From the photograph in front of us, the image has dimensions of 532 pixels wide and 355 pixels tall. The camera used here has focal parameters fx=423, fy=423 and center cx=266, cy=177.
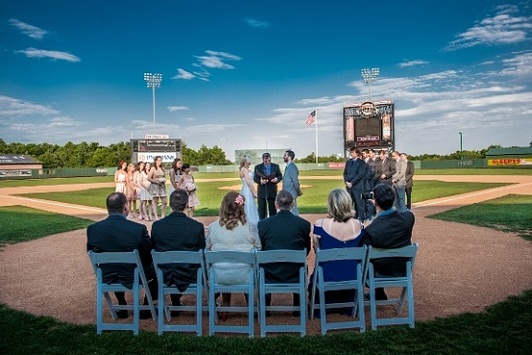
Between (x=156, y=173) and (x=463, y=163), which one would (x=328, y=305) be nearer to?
(x=156, y=173)

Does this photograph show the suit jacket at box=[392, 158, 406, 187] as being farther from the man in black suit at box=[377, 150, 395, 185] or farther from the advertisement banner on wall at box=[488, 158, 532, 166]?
the advertisement banner on wall at box=[488, 158, 532, 166]

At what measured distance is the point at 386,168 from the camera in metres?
13.3

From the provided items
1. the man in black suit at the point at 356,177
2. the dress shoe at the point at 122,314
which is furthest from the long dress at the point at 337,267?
the man in black suit at the point at 356,177

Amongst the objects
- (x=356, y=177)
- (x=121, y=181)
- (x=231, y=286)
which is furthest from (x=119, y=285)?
(x=121, y=181)

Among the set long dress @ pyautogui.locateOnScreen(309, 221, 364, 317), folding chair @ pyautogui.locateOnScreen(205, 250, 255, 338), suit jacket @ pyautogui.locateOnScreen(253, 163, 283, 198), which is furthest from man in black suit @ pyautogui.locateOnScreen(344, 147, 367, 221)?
folding chair @ pyautogui.locateOnScreen(205, 250, 255, 338)

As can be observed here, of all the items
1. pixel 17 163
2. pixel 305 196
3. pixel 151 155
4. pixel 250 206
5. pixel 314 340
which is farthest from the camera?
pixel 17 163

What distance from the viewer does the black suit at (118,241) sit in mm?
4695

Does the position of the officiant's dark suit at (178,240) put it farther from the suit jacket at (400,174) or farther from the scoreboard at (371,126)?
the scoreboard at (371,126)

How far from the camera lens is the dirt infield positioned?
5473 mm

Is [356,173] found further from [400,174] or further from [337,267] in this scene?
[337,267]

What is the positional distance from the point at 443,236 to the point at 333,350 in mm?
7364

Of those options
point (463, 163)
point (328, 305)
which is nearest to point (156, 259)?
point (328, 305)

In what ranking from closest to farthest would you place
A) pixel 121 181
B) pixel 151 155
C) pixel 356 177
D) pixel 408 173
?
pixel 356 177, pixel 408 173, pixel 121 181, pixel 151 155

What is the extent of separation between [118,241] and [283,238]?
185 cm
